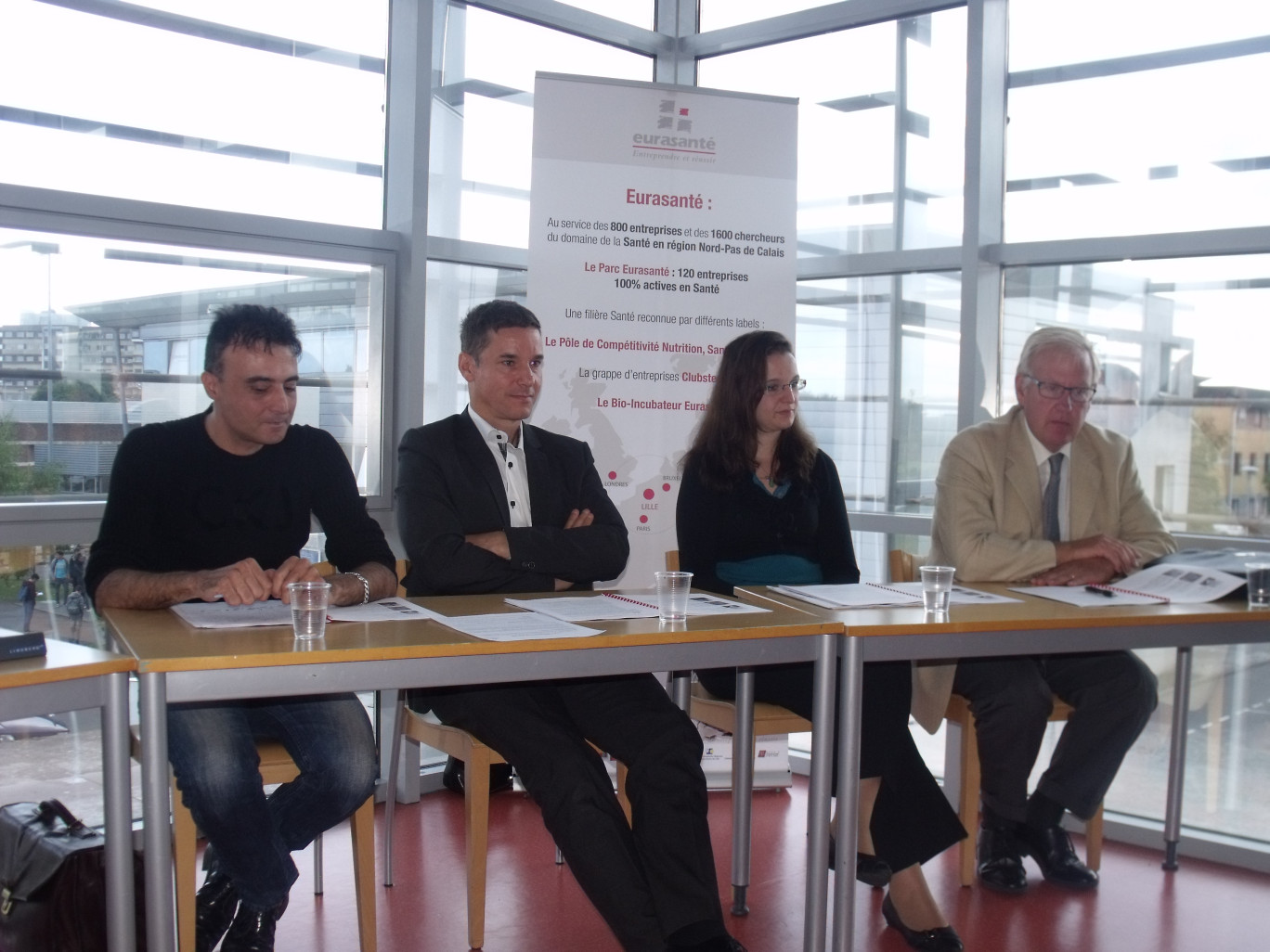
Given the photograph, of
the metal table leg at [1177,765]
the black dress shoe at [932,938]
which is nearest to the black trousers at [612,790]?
the black dress shoe at [932,938]

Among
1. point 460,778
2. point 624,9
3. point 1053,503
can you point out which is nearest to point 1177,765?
point 1053,503

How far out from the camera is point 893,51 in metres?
4.25

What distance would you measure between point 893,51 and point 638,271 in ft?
4.13

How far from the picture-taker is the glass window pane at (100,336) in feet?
10.8

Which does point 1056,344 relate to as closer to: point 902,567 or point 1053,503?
point 1053,503

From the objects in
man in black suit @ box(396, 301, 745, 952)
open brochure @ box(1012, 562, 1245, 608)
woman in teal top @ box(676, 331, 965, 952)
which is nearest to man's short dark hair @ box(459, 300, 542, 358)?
man in black suit @ box(396, 301, 745, 952)

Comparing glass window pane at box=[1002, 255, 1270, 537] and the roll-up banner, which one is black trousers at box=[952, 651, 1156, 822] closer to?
glass window pane at box=[1002, 255, 1270, 537]

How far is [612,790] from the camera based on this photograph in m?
2.32

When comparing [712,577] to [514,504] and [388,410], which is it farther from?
[388,410]

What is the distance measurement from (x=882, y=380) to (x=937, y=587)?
2002 millimetres

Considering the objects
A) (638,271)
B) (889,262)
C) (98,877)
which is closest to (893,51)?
(889,262)

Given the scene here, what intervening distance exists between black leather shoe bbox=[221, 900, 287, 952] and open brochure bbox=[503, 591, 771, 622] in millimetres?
762

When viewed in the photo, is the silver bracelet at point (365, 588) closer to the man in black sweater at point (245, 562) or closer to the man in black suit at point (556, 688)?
the man in black sweater at point (245, 562)

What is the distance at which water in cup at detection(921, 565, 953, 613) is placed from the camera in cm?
244
